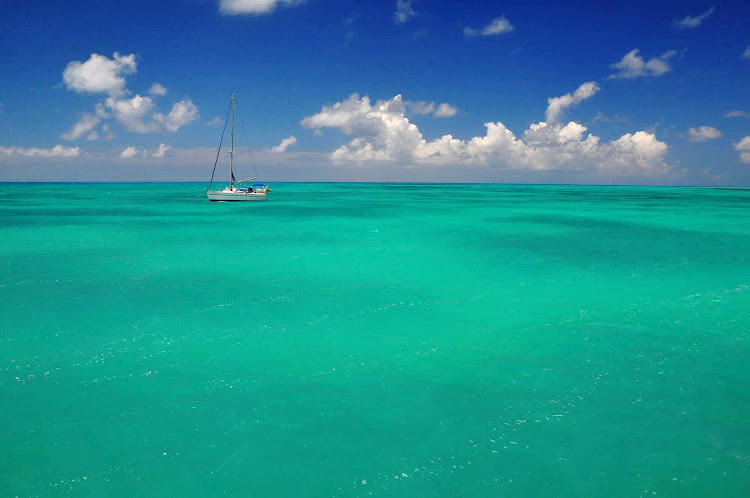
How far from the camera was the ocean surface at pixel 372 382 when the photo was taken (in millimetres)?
5762

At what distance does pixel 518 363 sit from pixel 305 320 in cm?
523

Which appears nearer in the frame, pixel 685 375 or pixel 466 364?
pixel 685 375

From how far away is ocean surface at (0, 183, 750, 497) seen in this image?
5.76 m

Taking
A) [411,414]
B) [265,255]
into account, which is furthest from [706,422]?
[265,255]

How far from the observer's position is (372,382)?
820cm

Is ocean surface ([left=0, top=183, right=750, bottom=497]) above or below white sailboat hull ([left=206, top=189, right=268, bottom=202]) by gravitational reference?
below

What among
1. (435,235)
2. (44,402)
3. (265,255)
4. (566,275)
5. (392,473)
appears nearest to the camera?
(392,473)

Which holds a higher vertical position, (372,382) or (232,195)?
(232,195)

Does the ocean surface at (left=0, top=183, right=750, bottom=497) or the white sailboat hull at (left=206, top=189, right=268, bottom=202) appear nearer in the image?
the ocean surface at (left=0, top=183, right=750, bottom=497)

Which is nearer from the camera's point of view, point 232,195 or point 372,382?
point 372,382

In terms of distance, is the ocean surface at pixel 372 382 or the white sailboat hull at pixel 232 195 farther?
the white sailboat hull at pixel 232 195

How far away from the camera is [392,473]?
19.0 ft

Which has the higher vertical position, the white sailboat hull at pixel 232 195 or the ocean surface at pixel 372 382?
the white sailboat hull at pixel 232 195

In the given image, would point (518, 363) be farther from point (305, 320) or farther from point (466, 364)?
point (305, 320)
